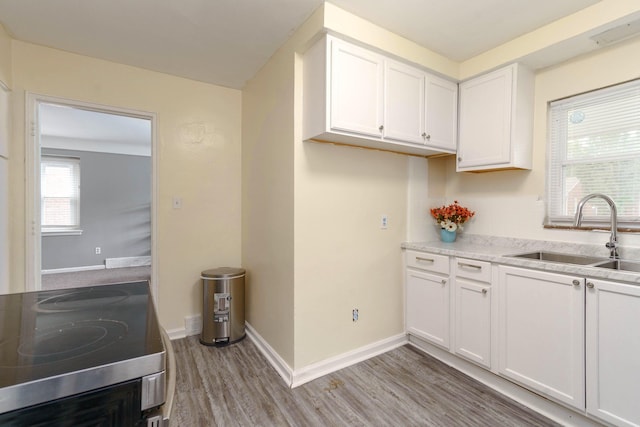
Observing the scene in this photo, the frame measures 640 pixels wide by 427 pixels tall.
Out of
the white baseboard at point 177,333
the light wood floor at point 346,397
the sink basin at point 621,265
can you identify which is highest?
the sink basin at point 621,265

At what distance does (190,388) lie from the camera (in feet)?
6.70

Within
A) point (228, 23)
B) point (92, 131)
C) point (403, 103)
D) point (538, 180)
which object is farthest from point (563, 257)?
point (92, 131)

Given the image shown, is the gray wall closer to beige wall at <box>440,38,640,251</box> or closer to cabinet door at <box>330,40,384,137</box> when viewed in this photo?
cabinet door at <box>330,40,384,137</box>

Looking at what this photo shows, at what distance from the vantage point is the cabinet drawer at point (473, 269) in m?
2.05

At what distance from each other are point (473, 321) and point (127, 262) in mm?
6505

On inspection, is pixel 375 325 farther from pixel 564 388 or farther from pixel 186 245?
pixel 186 245

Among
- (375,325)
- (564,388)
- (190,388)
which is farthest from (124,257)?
(564,388)

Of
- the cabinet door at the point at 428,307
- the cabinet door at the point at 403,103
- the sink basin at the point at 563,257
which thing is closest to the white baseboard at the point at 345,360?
the cabinet door at the point at 428,307

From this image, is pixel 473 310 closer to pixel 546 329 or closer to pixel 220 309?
pixel 546 329

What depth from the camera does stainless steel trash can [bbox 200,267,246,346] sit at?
8.72 feet

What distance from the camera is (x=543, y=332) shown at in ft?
5.79

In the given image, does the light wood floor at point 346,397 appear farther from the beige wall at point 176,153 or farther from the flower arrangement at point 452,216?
the flower arrangement at point 452,216

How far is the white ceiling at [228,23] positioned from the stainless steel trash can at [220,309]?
1930 mm

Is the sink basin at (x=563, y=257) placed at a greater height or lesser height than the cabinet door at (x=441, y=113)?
lesser
